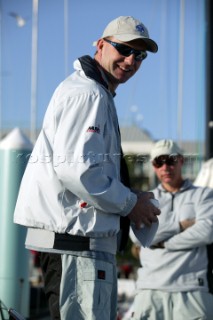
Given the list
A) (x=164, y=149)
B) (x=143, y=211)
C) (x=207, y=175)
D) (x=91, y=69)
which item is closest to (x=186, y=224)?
(x=164, y=149)

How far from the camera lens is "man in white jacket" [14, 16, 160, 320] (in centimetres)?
313

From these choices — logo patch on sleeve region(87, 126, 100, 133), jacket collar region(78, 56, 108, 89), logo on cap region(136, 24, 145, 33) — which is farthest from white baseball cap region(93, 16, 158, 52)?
logo patch on sleeve region(87, 126, 100, 133)

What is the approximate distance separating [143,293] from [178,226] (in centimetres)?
52

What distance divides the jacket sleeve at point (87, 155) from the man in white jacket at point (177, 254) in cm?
195

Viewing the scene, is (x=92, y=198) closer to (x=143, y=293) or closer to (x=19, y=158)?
(x=143, y=293)

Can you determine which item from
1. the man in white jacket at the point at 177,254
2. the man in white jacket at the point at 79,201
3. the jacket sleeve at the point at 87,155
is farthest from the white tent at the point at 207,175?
the jacket sleeve at the point at 87,155

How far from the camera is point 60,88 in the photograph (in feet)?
10.9

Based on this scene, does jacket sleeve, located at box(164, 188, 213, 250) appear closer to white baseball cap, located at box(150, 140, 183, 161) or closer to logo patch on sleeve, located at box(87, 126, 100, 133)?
white baseball cap, located at box(150, 140, 183, 161)

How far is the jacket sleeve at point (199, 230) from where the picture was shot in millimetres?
5082

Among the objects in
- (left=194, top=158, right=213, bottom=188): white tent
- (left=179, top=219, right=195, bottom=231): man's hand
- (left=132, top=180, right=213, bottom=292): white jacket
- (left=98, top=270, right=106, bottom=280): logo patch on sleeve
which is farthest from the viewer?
(left=194, top=158, right=213, bottom=188): white tent

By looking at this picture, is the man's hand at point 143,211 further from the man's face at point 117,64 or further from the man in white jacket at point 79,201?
the man's face at point 117,64

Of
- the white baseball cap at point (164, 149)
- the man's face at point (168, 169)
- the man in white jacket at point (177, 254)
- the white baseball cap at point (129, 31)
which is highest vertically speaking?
the white baseball cap at point (129, 31)

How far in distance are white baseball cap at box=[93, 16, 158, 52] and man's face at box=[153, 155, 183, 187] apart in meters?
1.83

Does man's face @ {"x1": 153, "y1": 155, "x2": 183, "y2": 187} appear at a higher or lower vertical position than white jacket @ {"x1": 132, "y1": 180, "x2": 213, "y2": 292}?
higher
